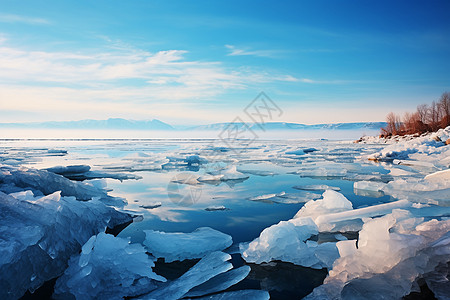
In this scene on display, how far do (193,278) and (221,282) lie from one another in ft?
Result: 0.54

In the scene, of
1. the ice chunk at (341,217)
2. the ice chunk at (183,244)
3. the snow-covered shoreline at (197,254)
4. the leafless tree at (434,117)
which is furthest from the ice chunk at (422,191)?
the leafless tree at (434,117)

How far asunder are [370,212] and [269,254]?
4.16 ft

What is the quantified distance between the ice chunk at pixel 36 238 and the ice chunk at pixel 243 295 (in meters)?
0.97

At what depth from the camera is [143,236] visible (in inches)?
97.3

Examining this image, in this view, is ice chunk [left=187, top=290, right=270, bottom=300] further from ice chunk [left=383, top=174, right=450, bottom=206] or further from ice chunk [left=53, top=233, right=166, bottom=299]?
ice chunk [left=383, top=174, right=450, bottom=206]

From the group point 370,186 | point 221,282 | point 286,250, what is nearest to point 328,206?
point 286,250

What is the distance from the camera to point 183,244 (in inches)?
82.8

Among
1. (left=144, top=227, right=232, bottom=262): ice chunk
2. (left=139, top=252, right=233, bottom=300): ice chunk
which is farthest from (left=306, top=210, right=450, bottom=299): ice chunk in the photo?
(left=144, top=227, right=232, bottom=262): ice chunk

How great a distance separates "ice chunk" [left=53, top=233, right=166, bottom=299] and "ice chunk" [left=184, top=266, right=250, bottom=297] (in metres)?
0.21

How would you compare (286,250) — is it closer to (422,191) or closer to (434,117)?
(422,191)

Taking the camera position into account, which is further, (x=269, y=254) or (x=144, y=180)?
(x=144, y=180)

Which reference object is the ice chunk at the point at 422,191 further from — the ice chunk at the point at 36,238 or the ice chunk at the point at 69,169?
the ice chunk at the point at 69,169

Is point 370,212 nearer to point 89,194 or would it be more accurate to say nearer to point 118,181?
point 89,194

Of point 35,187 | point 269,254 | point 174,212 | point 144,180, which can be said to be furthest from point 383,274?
point 144,180
